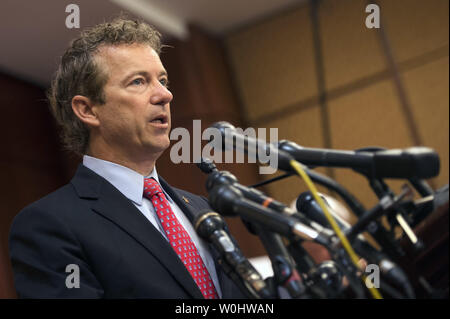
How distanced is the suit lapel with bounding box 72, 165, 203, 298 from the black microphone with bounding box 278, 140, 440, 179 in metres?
0.31

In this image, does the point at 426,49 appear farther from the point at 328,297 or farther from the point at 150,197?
the point at 328,297

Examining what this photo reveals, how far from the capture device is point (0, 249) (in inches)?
101

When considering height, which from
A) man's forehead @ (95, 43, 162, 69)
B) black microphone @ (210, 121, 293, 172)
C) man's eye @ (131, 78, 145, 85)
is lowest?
black microphone @ (210, 121, 293, 172)

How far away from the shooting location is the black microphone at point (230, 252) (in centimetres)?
72

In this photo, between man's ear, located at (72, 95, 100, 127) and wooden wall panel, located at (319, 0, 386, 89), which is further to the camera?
wooden wall panel, located at (319, 0, 386, 89)

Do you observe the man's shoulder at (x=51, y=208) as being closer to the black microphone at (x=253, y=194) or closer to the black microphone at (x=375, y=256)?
the black microphone at (x=253, y=194)

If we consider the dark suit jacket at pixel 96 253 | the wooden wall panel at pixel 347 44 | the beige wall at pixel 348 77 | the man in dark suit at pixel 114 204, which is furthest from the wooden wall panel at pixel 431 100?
the dark suit jacket at pixel 96 253

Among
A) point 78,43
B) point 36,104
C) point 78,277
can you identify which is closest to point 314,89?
point 36,104

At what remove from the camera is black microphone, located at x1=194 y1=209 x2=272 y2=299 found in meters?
0.72

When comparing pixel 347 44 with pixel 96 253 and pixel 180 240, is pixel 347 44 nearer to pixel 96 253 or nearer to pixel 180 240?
pixel 180 240

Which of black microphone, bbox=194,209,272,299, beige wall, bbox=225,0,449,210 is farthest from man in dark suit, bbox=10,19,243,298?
beige wall, bbox=225,0,449,210

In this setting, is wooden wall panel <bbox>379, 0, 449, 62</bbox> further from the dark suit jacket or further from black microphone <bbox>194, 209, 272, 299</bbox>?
black microphone <bbox>194, 209, 272, 299</bbox>

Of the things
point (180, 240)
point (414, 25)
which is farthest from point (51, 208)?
point (414, 25)

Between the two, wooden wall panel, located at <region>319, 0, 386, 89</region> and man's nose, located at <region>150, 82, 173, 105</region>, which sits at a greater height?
wooden wall panel, located at <region>319, 0, 386, 89</region>
